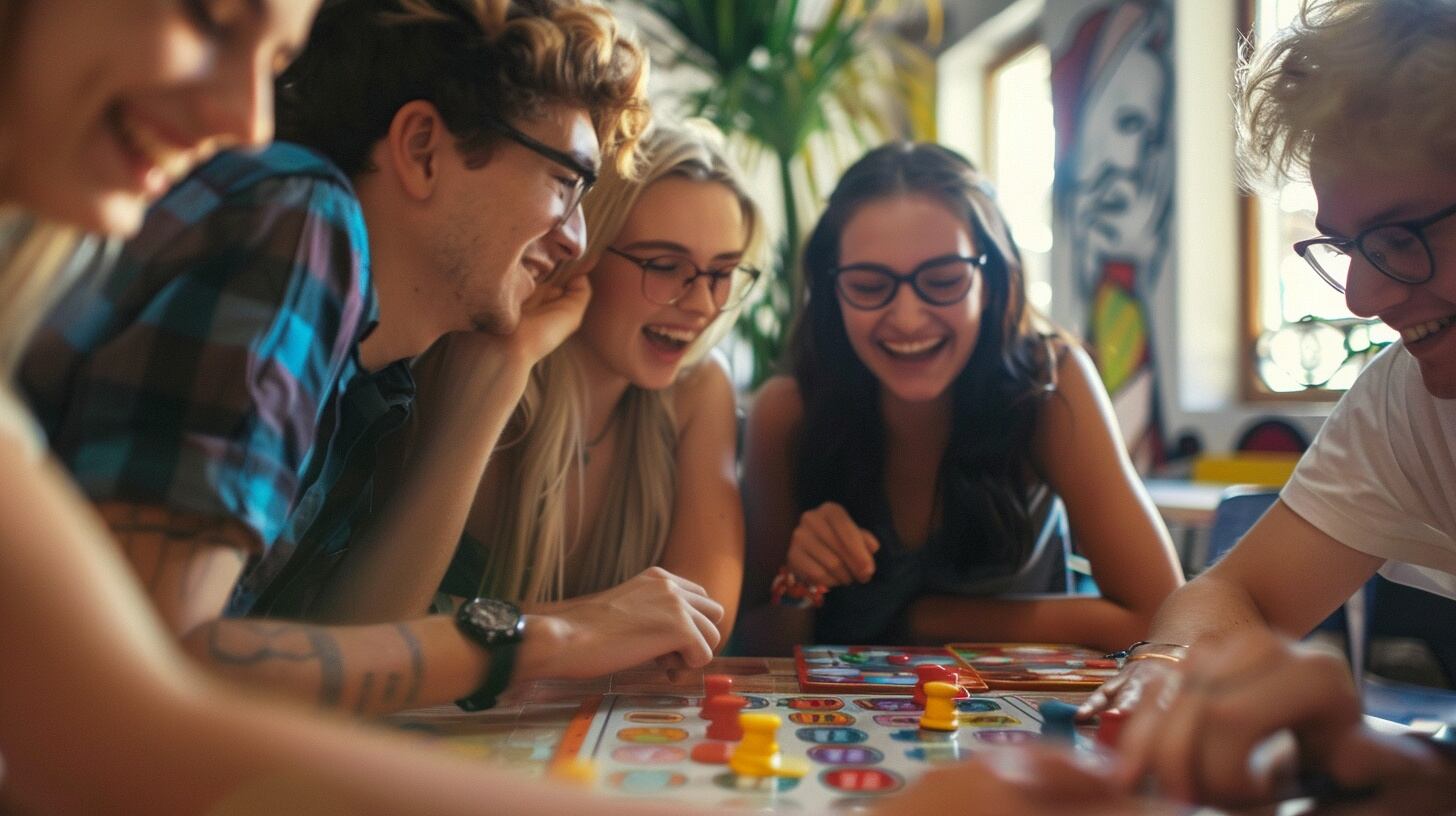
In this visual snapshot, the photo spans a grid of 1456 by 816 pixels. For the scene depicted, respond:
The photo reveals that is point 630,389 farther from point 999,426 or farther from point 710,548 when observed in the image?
point 999,426

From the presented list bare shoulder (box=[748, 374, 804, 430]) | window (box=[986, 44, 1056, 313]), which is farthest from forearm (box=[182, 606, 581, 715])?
window (box=[986, 44, 1056, 313])

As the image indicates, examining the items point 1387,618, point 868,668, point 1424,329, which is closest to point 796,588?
point 868,668

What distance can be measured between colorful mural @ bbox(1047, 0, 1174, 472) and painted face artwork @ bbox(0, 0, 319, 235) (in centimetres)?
457

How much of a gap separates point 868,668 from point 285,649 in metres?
0.72

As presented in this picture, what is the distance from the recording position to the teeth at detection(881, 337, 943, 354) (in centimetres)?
213

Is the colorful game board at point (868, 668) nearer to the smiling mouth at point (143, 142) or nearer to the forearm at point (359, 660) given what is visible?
the forearm at point (359, 660)


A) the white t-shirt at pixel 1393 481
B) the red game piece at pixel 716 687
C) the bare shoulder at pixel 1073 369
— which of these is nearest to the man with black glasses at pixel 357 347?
the red game piece at pixel 716 687

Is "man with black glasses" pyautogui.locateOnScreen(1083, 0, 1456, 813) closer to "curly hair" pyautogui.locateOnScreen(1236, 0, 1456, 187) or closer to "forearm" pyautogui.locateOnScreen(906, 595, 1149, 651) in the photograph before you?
"curly hair" pyautogui.locateOnScreen(1236, 0, 1456, 187)

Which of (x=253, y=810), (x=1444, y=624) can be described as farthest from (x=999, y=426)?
(x=253, y=810)

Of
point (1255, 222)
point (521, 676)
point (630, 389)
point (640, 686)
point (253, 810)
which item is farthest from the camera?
point (1255, 222)

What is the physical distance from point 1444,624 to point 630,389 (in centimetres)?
160

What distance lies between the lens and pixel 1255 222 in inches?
179

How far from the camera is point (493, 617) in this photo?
1.13 m

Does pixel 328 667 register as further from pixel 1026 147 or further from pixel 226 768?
pixel 1026 147
